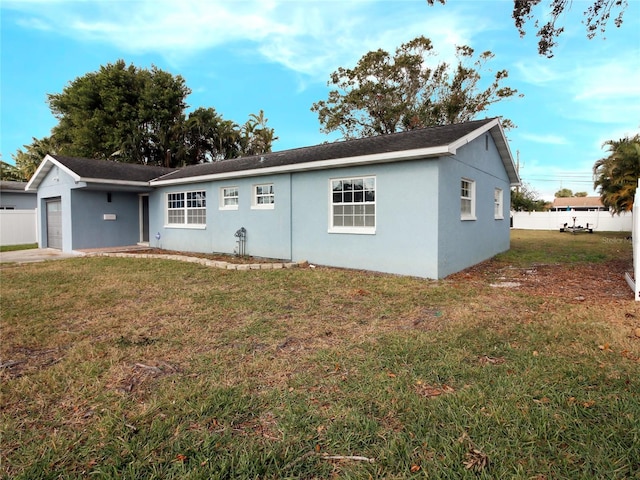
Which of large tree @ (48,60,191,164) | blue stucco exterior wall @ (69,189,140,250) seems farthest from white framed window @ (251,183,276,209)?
large tree @ (48,60,191,164)

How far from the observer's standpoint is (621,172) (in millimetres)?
18312

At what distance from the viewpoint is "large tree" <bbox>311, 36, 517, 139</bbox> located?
25.8 meters

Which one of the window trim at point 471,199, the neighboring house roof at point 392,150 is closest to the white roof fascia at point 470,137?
the neighboring house roof at point 392,150

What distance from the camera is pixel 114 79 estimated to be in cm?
2728

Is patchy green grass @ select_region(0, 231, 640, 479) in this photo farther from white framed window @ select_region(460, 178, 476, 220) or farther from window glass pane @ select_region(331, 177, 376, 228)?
white framed window @ select_region(460, 178, 476, 220)

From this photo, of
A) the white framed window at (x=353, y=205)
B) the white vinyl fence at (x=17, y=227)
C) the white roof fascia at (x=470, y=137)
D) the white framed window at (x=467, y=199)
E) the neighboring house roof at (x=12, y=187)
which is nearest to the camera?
the white roof fascia at (x=470, y=137)

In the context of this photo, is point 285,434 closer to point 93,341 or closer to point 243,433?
point 243,433

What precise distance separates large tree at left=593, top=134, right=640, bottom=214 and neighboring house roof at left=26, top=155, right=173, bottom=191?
2192cm

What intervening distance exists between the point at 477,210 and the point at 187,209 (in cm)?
1041

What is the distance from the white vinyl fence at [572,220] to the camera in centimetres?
2766

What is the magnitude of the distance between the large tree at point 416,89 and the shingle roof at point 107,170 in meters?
16.9

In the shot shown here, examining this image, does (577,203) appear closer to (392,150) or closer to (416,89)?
(416,89)

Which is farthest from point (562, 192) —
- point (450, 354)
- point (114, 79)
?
point (450, 354)

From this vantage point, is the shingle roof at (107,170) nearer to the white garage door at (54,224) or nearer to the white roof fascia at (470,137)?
the white garage door at (54,224)
